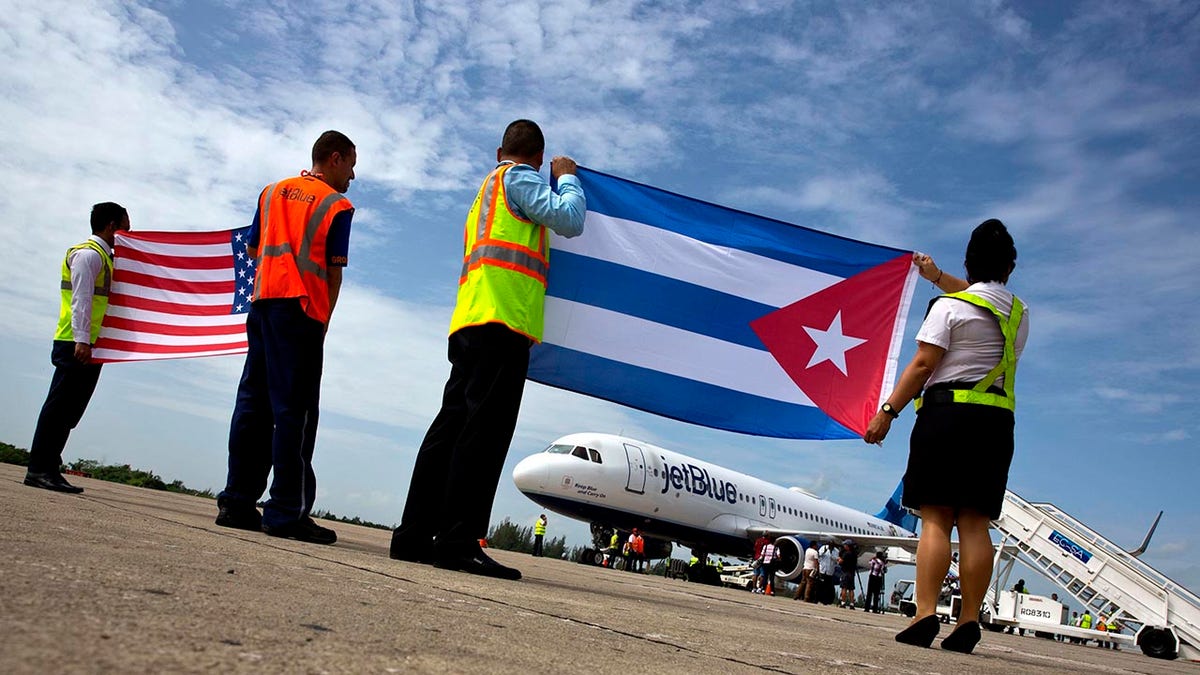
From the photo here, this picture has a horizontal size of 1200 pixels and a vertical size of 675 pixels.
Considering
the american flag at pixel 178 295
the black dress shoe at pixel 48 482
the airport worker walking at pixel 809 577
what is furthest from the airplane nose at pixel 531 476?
the black dress shoe at pixel 48 482

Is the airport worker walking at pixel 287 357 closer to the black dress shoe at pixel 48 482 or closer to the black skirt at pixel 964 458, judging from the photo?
the black dress shoe at pixel 48 482

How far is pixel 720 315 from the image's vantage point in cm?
555

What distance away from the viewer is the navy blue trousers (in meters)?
3.79

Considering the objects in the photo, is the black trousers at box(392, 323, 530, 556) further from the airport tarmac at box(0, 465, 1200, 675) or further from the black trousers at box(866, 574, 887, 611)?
the black trousers at box(866, 574, 887, 611)

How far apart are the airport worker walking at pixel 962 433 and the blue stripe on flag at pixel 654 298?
1768 millimetres

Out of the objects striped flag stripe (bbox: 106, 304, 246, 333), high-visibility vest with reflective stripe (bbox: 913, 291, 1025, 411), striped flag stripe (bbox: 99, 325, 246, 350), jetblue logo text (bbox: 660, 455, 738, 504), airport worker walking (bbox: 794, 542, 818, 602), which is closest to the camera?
high-visibility vest with reflective stripe (bbox: 913, 291, 1025, 411)

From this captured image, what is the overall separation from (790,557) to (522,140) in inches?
742

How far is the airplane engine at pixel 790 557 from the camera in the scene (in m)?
20.5

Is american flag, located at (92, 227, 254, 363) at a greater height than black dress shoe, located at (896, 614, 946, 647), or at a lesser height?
greater

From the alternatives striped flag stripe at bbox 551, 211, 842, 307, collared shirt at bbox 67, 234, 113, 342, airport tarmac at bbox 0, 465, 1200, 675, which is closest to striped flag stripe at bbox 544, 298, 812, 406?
striped flag stripe at bbox 551, 211, 842, 307

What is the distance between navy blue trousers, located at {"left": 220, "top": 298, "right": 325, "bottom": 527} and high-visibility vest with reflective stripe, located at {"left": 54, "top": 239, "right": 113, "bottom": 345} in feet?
5.86

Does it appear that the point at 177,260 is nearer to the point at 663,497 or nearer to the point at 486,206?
the point at 486,206

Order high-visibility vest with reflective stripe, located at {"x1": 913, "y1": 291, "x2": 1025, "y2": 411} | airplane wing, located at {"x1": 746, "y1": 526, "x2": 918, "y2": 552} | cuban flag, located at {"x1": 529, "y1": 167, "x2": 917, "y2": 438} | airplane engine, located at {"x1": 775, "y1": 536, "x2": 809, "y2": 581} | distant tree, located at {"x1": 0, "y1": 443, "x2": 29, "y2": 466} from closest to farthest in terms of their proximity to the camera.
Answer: high-visibility vest with reflective stripe, located at {"x1": 913, "y1": 291, "x2": 1025, "y2": 411}
cuban flag, located at {"x1": 529, "y1": 167, "x2": 917, "y2": 438}
distant tree, located at {"x1": 0, "y1": 443, "x2": 29, "y2": 466}
airplane engine, located at {"x1": 775, "y1": 536, "x2": 809, "y2": 581}
airplane wing, located at {"x1": 746, "y1": 526, "x2": 918, "y2": 552}

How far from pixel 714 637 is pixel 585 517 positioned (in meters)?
16.6
